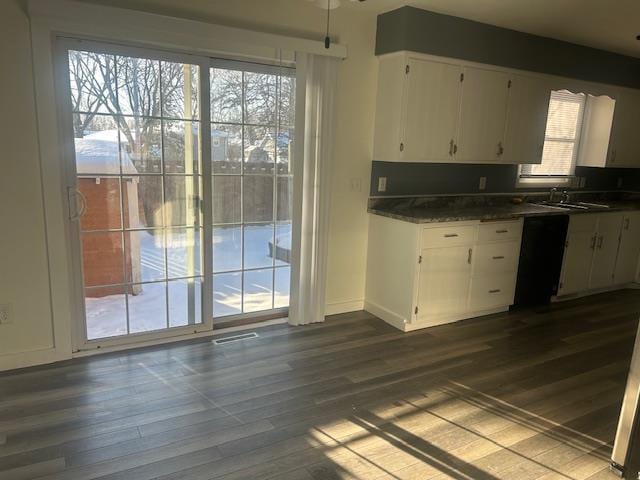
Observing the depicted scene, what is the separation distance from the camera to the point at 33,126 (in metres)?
2.73

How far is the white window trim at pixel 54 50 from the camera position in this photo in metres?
2.67

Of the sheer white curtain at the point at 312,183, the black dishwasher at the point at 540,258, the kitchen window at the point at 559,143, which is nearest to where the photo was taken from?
the sheer white curtain at the point at 312,183

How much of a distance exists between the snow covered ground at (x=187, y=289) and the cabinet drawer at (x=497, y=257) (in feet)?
5.49

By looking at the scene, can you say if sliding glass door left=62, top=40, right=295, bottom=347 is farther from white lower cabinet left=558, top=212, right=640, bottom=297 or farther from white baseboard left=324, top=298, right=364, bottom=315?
white lower cabinet left=558, top=212, right=640, bottom=297

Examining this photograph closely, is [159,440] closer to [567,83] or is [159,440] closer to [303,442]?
[303,442]

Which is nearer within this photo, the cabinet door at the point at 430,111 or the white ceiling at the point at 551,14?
the white ceiling at the point at 551,14

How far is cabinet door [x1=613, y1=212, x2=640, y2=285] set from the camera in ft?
16.3

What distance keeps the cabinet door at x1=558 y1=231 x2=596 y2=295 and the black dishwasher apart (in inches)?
4.2

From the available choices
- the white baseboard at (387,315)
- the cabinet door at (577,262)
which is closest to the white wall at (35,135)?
the white baseboard at (387,315)

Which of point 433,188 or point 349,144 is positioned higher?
point 349,144

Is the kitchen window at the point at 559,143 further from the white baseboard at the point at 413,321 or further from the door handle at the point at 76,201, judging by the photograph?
the door handle at the point at 76,201

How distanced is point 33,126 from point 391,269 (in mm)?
2791

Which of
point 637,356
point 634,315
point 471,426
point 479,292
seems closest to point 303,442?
point 471,426

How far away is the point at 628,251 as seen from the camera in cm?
507
